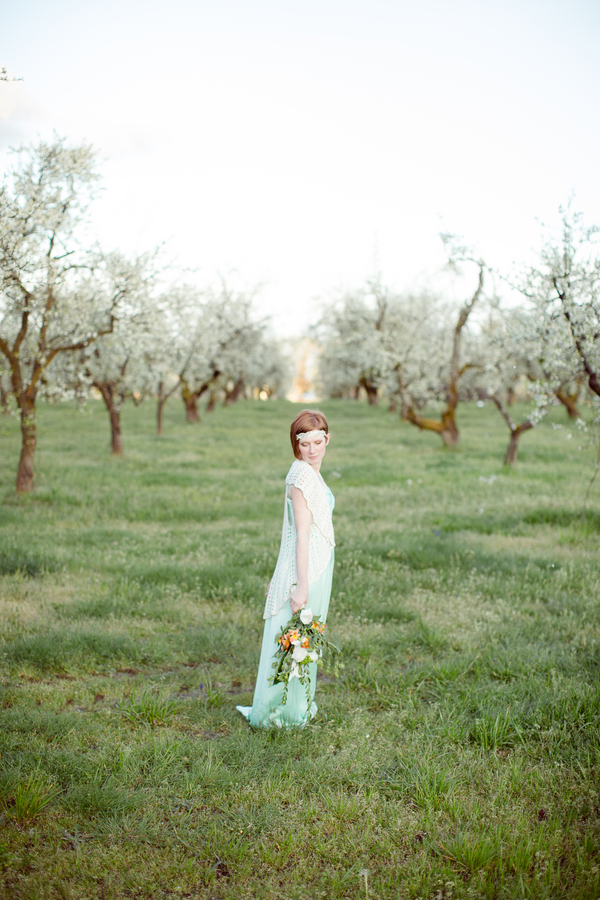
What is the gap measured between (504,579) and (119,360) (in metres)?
15.8

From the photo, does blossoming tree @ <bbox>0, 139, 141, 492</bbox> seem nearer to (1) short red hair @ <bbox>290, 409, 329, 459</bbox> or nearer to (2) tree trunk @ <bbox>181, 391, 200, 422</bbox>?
(1) short red hair @ <bbox>290, 409, 329, 459</bbox>

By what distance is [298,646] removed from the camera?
443 centimetres

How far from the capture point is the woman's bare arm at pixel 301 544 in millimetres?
4602

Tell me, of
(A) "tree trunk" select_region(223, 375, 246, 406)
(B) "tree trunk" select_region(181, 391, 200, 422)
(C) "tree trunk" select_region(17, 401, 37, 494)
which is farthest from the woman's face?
(A) "tree trunk" select_region(223, 375, 246, 406)

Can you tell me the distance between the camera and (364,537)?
10.9m

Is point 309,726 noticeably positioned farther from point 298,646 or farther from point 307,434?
point 307,434

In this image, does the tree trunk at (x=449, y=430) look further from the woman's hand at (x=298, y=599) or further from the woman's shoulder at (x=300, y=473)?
the woman's hand at (x=298, y=599)

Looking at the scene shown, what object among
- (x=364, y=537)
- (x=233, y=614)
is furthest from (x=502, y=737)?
(x=364, y=537)

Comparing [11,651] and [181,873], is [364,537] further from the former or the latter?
[181,873]

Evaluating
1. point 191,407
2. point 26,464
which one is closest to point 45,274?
point 26,464

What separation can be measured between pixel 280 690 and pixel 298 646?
27.9 inches

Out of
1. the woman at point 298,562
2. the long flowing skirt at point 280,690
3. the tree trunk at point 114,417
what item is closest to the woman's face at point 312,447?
the woman at point 298,562

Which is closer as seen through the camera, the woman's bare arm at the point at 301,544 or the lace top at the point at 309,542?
the woman's bare arm at the point at 301,544

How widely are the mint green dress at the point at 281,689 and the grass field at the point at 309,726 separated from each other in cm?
15
